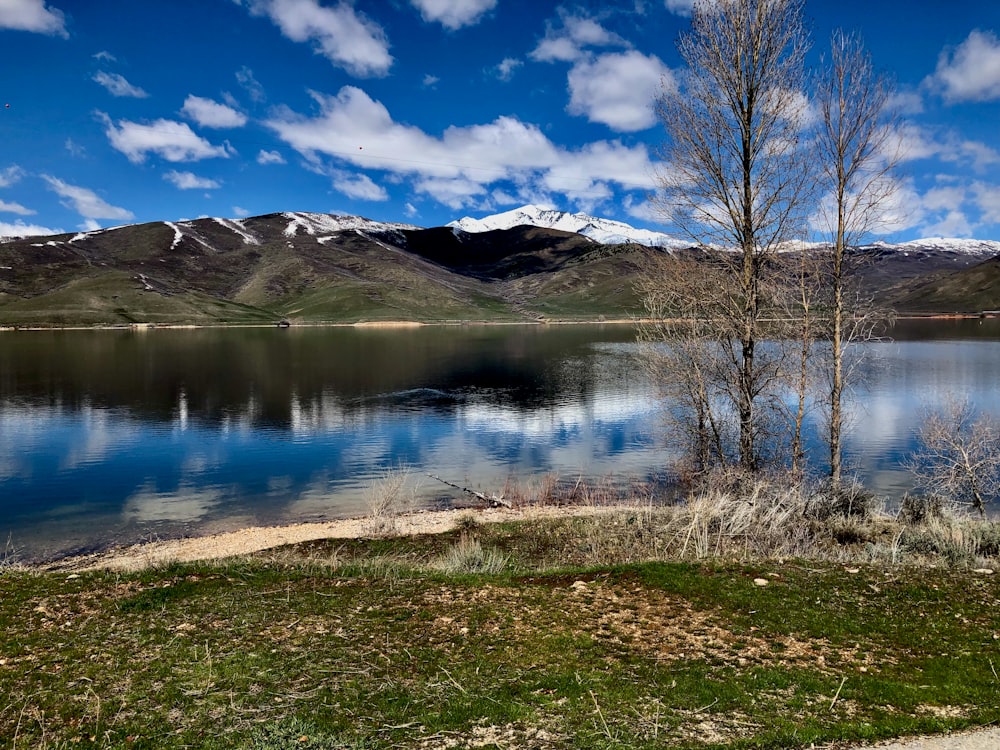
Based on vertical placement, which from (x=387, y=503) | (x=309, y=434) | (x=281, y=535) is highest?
(x=309, y=434)

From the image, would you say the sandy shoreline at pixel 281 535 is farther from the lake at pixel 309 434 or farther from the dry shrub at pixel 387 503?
the lake at pixel 309 434

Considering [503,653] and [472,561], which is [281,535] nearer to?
[472,561]

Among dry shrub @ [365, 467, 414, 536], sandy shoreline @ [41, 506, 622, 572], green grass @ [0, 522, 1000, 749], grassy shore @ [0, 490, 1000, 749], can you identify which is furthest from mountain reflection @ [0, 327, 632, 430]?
green grass @ [0, 522, 1000, 749]

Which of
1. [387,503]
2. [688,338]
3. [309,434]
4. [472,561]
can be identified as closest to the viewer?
[472,561]

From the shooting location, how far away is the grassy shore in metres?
7.40

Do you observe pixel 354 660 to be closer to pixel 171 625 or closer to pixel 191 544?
pixel 171 625

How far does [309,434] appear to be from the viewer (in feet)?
145

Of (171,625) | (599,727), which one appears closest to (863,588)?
(599,727)

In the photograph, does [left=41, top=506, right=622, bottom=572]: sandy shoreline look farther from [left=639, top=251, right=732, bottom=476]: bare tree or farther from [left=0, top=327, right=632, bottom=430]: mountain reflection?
[left=0, top=327, right=632, bottom=430]: mountain reflection

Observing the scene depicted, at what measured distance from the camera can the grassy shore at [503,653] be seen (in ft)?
24.3

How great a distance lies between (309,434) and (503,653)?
3728cm

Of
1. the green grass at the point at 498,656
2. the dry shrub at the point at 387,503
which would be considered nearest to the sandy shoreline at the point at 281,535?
the dry shrub at the point at 387,503

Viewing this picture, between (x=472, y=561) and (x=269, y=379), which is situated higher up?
(x=269, y=379)

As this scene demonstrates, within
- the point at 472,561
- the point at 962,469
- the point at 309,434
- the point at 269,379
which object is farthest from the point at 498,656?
the point at 269,379
